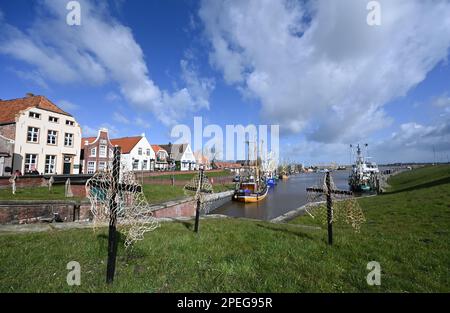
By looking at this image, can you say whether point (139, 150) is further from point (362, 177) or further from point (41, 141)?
point (362, 177)

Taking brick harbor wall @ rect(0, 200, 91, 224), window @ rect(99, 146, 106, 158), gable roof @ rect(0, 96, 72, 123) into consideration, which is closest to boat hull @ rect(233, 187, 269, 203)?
window @ rect(99, 146, 106, 158)

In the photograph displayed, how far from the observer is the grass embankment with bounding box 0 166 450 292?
459 cm

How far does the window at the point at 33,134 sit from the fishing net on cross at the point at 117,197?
115ft

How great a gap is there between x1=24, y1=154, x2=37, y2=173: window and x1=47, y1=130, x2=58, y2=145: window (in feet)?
9.93

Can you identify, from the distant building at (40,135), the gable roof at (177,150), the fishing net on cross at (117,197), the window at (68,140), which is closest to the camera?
the fishing net on cross at (117,197)

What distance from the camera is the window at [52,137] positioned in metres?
33.8

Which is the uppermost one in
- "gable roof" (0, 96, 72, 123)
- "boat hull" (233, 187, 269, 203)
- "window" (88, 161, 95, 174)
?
"gable roof" (0, 96, 72, 123)

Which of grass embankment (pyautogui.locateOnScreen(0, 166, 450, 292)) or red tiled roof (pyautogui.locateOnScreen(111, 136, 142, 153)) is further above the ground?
red tiled roof (pyautogui.locateOnScreen(111, 136, 142, 153))

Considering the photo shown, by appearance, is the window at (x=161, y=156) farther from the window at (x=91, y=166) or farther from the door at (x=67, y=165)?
the door at (x=67, y=165)

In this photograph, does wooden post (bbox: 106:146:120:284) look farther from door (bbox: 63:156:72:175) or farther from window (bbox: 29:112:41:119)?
door (bbox: 63:156:72:175)

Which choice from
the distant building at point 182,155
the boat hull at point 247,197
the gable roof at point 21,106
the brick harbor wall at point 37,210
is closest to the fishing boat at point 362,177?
the boat hull at point 247,197

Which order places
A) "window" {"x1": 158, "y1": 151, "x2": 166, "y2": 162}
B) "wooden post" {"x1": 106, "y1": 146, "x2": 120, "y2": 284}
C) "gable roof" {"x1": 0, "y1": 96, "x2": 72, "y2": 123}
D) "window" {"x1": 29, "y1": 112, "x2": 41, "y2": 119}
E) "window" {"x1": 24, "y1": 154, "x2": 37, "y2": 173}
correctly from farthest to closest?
1. "window" {"x1": 158, "y1": 151, "x2": 166, "y2": 162}
2. "window" {"x1": 29, "y1": 112, "x2": 41, "y2": 119}
3. "gable roof" {"x1": 0, "y1": 96, "x2": 72, "y2": 123}
4. "window" {"x1": 24, "y1": 154, "x2": 37, "y2": 173}
5. "wooden post" {"x1": 106, "y1": 146, "x2": 120, "y2": 284}
